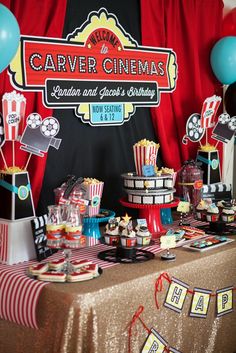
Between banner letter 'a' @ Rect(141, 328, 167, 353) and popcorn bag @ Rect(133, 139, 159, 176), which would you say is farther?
popcorn bag @ Rect(133, 139, 159, 176)

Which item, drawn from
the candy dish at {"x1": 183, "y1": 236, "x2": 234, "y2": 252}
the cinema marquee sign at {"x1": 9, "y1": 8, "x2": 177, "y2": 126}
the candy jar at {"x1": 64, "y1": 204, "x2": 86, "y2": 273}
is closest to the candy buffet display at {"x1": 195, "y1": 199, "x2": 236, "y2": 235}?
the candy dish at {"x1": 183, "y1": 236, "x2": 234, "y2": 252}

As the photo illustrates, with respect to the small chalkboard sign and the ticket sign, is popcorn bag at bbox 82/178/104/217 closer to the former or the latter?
the small chalkboard sign

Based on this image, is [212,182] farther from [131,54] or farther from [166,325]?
[166,325]

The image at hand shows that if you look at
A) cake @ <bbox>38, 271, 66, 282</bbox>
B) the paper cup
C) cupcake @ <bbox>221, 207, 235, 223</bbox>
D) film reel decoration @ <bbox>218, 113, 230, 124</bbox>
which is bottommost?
cake @ <bbox>38, 271, 66, 282</bbox>

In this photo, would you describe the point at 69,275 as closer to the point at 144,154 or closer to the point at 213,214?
the point at 144,154

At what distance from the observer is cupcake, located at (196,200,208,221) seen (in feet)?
12.2

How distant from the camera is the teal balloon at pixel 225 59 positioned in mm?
4098

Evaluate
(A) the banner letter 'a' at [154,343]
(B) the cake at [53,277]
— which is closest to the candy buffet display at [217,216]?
(A) the banner letter 'a' at [154,343]

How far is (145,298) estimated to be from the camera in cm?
262

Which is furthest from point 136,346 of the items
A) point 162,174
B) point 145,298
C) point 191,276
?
point 162,174

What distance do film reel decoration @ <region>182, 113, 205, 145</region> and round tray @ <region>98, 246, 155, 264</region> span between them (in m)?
1.49

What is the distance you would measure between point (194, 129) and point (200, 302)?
1.60 meters

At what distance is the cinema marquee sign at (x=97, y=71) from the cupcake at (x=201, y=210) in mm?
751

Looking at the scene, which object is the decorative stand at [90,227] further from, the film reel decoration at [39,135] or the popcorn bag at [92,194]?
the film reel decoration at [39,135]
